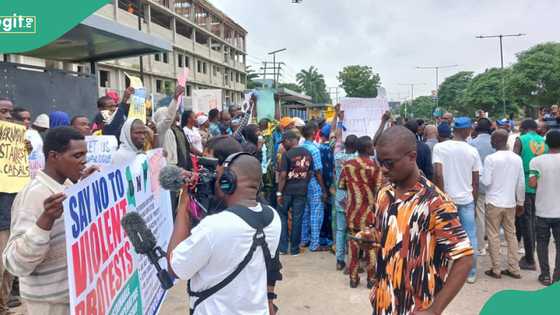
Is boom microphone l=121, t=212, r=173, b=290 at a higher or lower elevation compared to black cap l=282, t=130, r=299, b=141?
lower

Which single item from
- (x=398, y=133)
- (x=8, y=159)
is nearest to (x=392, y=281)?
(x=398, y=133)

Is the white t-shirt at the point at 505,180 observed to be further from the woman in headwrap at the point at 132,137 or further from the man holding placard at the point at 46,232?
the man holding placard at the point at 46,232

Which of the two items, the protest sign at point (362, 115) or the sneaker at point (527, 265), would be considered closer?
the sneaker at point (527, 265)

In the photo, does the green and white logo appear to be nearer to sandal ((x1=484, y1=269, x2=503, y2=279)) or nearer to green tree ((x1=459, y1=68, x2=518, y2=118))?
sandal ((x1=484, y1=269, x2=503, y2=279))

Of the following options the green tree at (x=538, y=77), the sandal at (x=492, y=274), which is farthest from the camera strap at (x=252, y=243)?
the green tree at (x=538, y=77)

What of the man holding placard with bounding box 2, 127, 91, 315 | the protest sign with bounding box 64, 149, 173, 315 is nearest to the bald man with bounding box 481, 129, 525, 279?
the protest sign with bounding box 64, 149, 173, 315

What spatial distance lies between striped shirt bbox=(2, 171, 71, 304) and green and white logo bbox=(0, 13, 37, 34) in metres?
4.76

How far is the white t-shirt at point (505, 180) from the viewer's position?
18.1 ft

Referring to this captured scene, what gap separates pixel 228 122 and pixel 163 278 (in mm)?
7561

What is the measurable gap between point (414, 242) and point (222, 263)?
0.97m

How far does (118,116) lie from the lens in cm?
546

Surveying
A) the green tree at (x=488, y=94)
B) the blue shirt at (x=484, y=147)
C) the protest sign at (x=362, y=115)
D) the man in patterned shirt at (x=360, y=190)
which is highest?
the green tree at (x=488, y=94)

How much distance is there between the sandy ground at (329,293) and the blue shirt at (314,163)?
3.92 ft

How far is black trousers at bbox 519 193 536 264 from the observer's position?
234 inches
